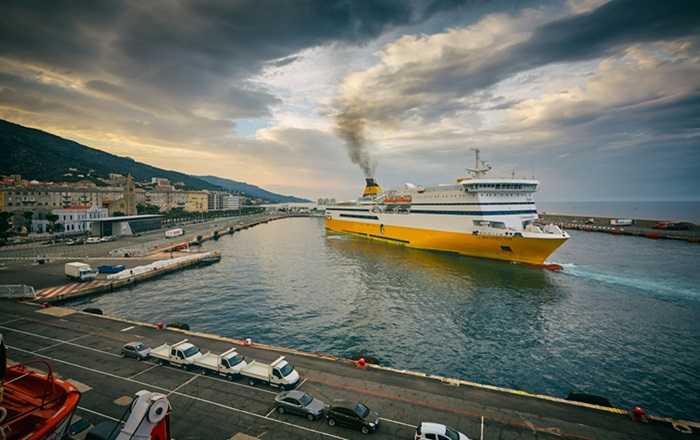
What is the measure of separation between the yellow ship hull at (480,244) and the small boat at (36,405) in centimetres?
4569

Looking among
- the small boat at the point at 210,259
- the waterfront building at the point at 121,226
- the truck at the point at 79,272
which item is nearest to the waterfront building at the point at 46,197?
the waterfront building at the point at 121,226

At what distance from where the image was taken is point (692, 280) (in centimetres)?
3709

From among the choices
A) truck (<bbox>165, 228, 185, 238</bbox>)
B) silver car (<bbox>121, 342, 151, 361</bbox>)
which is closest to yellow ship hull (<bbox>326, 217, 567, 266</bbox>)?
silver car (<bbox>121, 342, 151, 361</bbox>)

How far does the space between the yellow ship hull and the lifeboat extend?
4571 centimetres

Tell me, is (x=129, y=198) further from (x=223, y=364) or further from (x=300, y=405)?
(x=300, y=405)

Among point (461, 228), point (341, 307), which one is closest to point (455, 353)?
point (341, 307)

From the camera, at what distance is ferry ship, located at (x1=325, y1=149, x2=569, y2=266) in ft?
142

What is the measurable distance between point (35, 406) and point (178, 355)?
28.0 feet

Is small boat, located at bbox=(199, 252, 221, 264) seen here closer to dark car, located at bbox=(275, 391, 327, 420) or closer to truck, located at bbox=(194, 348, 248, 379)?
truck, located at bbox=(194, 348, 248, 379)

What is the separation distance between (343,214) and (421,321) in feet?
213

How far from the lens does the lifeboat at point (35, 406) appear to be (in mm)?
7176

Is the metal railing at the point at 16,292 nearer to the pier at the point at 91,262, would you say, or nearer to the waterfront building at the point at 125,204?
the pier at the point at 91,262

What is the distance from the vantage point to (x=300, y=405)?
1268 cm

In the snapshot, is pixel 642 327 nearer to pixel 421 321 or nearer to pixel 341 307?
pixel 421 321
